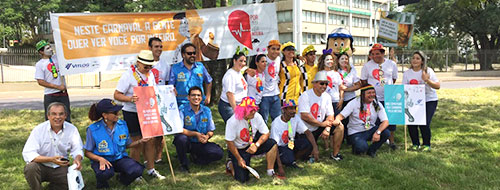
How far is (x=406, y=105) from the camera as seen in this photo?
20.9 ft

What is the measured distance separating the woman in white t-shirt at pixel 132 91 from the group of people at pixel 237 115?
0.01m

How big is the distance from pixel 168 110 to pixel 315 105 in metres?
2.17

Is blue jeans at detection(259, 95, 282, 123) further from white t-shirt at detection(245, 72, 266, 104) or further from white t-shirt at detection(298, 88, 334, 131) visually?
white t-shirt at detection(298, 88, 334, 131)

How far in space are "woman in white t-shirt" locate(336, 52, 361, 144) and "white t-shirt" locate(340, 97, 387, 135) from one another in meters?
0.29

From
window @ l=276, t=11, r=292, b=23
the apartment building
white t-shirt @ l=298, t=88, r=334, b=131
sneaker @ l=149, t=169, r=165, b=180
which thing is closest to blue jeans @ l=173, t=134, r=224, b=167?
sneaker @ l=149, t=169, r=165, b=180

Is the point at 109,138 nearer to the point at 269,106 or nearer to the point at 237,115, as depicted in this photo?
the point at 237,115

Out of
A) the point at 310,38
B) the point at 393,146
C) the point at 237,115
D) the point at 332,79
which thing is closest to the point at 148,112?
the point at 237,115

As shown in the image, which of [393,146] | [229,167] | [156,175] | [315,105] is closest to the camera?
[156,175]

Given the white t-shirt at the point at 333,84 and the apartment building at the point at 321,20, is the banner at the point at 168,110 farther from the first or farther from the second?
the apartment building at the point at 321,20

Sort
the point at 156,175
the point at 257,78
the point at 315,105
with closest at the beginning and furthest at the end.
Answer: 1. the point at 156,175
2. the point at 315,105
3. the point at 257,78

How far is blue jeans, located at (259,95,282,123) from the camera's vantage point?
6286mm

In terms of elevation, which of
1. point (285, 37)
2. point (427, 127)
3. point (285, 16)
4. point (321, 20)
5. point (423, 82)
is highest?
point (285, 16)

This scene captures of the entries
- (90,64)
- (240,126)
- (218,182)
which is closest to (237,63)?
(240,126)

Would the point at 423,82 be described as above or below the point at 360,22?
below
